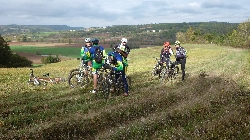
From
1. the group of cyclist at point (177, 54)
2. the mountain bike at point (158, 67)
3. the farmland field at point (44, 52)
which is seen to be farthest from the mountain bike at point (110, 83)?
the farmland field at point (44, 52)

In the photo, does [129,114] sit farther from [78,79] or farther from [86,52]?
[78,79]

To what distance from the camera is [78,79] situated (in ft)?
50.0

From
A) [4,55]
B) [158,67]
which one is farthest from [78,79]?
[4,55]

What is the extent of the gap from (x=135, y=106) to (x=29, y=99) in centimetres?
574

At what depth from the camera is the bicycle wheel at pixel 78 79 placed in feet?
49.5

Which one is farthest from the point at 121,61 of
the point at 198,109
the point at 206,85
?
the point at 206,85

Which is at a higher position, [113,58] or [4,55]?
[113,58]

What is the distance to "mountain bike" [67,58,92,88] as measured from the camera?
1496 cm

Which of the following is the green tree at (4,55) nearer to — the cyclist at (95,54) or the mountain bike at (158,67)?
the mountain bike at (158,67)

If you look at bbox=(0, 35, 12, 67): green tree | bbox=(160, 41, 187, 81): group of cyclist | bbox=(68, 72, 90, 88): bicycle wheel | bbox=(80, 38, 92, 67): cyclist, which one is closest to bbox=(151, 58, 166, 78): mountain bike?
bbox=(160, 41, 187, 81): group of cyclist

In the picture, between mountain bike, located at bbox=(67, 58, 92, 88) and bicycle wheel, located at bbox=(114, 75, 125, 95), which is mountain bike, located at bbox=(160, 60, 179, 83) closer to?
bicycle wheel, located at bbox=(114, 75, 125, 95)

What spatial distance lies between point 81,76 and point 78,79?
328mm

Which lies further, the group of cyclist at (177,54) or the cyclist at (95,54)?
the group of cyclist at (177,54)

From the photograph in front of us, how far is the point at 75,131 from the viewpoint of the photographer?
323 inches
